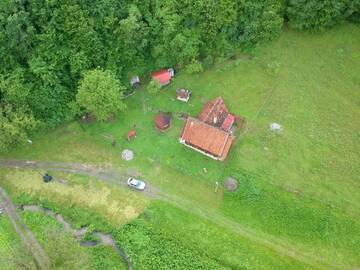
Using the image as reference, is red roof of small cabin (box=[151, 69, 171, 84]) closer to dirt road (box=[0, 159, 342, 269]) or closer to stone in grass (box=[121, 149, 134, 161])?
stone in grass (box=[121, 149, 134, 161])

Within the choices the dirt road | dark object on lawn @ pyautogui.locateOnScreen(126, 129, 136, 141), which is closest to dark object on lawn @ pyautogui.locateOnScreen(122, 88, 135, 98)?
dark object on lawn @ pyautogui.locateOnScreen(126, 129, 136, 141)

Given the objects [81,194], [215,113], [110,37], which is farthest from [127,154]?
[110,37]

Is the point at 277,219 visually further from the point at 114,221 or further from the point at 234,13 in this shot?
the point at 234,13

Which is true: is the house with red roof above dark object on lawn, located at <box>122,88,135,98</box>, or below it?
below

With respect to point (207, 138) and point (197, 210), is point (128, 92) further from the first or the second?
point (197, 210)

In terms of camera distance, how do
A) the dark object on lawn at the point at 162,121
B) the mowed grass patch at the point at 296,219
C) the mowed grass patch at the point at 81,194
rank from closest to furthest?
the mowed grass patch at the point at 296,219 → the mowed grass patch at the point at 81,194 → the dark object on lawn at the point at 162,121

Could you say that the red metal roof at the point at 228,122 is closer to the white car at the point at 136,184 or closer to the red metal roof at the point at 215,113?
the red metal roof at the point at 215,113

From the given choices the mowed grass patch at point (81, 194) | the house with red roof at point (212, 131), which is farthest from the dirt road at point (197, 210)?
the house with red roof at point (212, 131)

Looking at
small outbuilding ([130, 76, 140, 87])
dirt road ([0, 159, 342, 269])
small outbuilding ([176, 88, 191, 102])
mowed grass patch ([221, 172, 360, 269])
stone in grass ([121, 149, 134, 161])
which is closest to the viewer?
dirt road ([0, 159, 342, 269])
